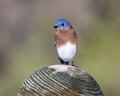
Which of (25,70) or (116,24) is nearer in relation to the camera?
(25,70)

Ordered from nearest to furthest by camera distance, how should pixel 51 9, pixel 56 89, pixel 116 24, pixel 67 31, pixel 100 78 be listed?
pixel 56 89 → pixel 67 31 → pixel 100 78 → pixel 116 24 → pixel 51 9

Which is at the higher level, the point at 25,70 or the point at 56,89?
the point at 56,89

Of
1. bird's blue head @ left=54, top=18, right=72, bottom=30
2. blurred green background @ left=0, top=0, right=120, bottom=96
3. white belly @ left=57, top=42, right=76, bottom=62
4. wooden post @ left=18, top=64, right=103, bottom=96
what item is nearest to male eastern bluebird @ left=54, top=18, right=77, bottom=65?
white belly @ left=57, top=42, right=76, bottom=62

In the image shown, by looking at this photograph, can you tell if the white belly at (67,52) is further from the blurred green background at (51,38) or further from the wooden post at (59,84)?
the blurred green background at (51,38)

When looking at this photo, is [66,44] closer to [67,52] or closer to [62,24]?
[67,52]

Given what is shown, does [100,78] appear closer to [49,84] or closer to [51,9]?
[51,9]

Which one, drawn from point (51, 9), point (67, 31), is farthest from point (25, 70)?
point (67, 31)

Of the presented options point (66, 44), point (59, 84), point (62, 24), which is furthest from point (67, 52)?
point (59, 84)

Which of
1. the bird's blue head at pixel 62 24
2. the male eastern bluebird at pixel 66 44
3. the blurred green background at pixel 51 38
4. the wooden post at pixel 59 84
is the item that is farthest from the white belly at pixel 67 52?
the blurred green background at pixel 51 38
